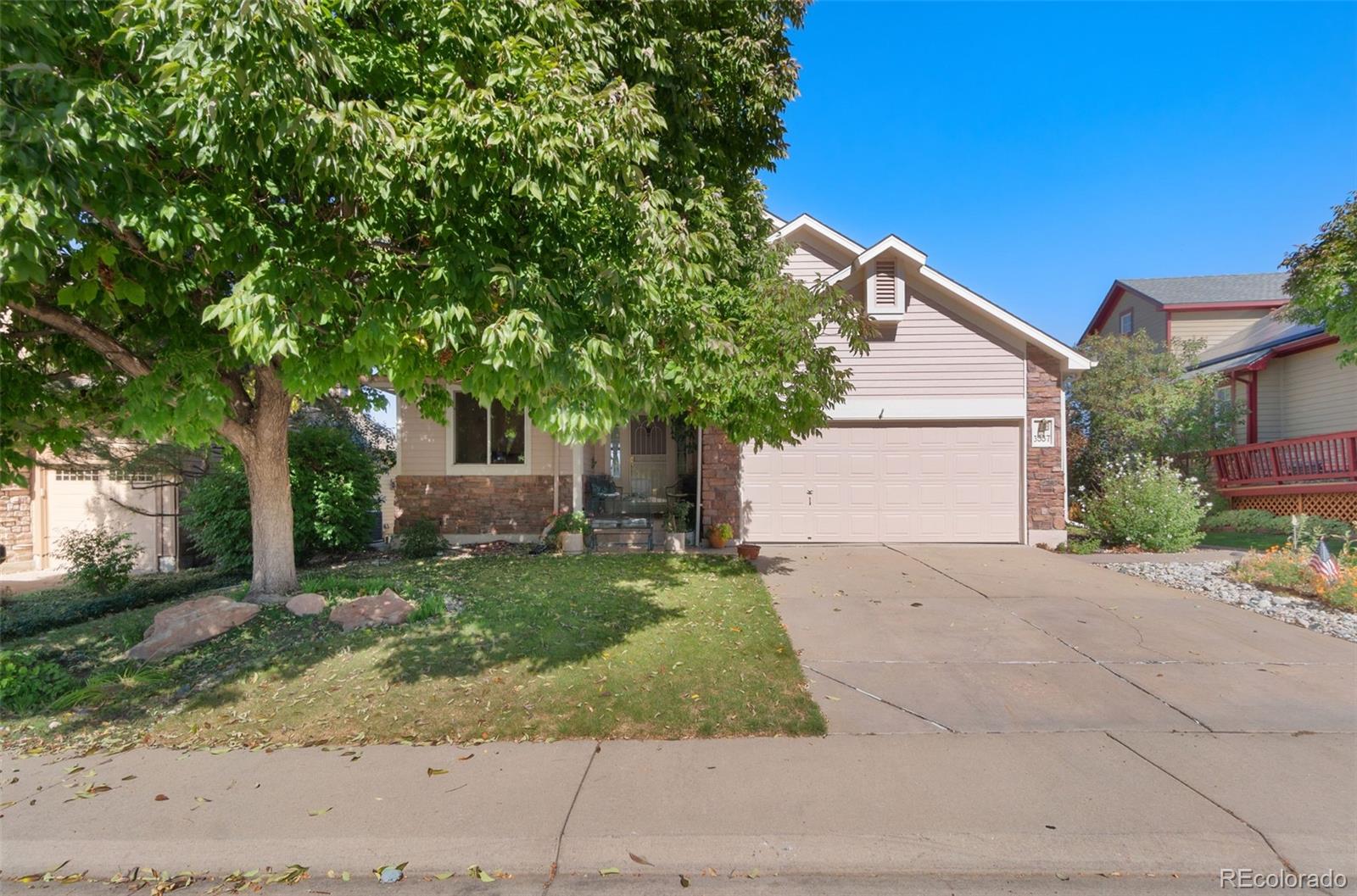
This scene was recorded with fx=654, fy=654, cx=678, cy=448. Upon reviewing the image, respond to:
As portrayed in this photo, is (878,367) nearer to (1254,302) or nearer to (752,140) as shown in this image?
(752,140)

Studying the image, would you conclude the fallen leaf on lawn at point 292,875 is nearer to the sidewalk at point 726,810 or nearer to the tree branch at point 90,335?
the sidewalk at point 726,810

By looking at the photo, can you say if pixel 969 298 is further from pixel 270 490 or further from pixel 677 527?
pixel 270 490

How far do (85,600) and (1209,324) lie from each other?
29161 mm

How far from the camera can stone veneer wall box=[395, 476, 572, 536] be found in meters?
12.1

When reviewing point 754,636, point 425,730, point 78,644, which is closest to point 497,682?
point 425,730

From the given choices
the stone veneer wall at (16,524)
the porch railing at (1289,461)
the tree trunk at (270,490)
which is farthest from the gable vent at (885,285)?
the stone veneer wall at (16,524)

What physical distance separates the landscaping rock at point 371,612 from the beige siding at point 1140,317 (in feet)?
74.1

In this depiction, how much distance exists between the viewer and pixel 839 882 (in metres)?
3.02

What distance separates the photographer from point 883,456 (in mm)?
12180

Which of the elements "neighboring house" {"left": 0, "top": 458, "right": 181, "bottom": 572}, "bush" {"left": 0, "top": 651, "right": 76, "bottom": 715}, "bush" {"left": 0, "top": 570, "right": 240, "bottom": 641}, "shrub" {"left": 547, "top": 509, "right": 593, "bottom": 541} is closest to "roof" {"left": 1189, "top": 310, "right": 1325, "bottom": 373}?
"shrub" {"left": 547, "top": 509, "right": 593, "bottom": 541}

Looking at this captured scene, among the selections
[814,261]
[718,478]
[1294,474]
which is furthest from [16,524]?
[1294,474]

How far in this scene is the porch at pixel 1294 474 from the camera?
1320 cm

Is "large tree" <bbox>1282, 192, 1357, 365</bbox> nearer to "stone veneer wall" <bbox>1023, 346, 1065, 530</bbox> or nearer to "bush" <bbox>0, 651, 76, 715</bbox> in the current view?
"stone veneer wall" <bbox>1023, 346, 1065, 530</bbox>

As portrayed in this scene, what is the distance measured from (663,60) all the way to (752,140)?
72.3 inches
